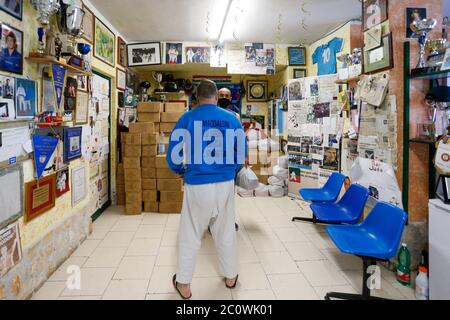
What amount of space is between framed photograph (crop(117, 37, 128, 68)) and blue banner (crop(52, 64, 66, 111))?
2267 mm

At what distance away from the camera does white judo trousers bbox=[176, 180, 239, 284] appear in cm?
204

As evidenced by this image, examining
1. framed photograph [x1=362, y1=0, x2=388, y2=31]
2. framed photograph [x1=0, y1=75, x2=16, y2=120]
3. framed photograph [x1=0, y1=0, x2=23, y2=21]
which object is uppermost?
framed photograph [x1=362, y1=0, x2=388, y2=31]

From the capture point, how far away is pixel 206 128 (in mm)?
2039

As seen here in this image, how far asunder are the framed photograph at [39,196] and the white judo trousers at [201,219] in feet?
3.79

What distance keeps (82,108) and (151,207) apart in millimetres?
1769

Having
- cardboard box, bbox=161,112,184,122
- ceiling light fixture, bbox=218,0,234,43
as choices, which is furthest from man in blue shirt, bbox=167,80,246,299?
cardboard box, bbox=161,112,184,122

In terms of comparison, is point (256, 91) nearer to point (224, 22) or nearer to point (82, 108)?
point (224, 22)

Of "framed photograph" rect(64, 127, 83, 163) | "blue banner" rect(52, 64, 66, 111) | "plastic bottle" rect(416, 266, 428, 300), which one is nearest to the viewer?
"plastic bottle" rect(416, 266, 428, 300)

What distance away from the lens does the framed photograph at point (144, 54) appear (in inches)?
204

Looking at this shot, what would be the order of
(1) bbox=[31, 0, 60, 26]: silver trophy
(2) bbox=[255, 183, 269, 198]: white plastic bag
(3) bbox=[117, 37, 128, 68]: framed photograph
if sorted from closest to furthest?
(1) bbox=[31, 0, 60, 26]: silver trophy → (3) bbox=[117, 37, 128, 68]: framed photograph → (2) bbox=[255, 183, 269, 198]: white plastic bag

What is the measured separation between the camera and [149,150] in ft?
14.0

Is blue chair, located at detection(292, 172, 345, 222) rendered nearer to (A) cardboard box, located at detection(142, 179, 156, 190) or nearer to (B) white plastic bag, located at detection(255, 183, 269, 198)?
(B) white plastic bag, located at detection(255, 183, 269, 198)

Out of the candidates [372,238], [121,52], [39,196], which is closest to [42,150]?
[39,196]

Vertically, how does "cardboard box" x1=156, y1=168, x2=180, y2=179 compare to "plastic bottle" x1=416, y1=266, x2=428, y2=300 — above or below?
above
